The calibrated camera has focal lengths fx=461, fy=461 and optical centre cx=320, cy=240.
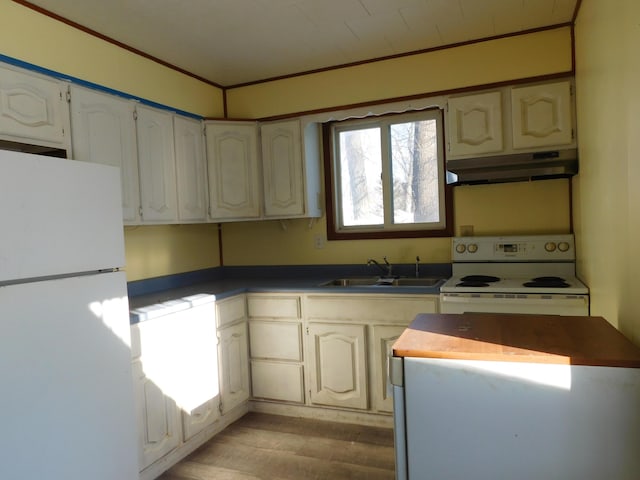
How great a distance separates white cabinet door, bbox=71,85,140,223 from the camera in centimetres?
233

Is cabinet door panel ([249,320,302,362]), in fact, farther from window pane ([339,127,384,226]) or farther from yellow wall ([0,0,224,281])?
window pane ([339,127,384,226])

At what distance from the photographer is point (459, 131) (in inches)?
112

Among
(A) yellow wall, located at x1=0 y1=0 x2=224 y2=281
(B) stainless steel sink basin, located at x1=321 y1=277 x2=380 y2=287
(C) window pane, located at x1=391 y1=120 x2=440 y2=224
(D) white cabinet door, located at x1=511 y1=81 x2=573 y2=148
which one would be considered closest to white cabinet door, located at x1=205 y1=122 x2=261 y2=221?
(A) yellow wall, located at x1=0 y1=0 x2=224 y2=281

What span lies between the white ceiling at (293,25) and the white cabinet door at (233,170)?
46cm

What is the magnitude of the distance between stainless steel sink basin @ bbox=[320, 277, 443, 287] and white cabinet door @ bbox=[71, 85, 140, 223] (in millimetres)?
1315

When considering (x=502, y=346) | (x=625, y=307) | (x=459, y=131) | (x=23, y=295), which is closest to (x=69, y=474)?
(x=23, y=295)

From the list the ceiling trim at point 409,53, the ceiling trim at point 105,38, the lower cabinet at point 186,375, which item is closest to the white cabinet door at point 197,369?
the lower cabinet at point 186,375

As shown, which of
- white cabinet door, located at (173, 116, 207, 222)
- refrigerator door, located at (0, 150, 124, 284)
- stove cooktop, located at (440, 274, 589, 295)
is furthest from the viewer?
white cabinet door, located at (173, 116, 207, 222)

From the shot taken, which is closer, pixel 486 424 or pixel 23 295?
pixel 486 424

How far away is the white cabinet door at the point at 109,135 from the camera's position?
2334mm

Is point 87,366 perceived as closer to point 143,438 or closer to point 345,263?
point 143,438

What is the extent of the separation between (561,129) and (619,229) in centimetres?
130

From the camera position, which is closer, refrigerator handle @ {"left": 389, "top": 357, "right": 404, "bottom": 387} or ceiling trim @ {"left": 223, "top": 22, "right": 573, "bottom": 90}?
refrigerator handle @ {"left": 389, "top": 357, "right": 404, "bottom": 387}

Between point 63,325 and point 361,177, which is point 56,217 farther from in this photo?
point 361,177
